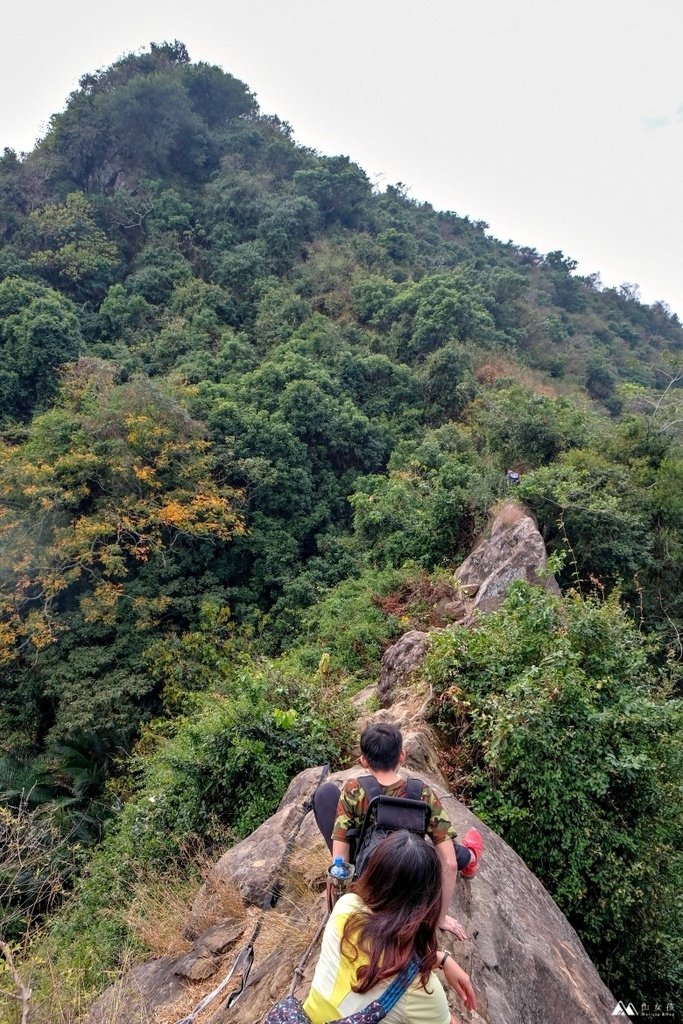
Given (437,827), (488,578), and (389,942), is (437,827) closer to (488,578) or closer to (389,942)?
(389,942)

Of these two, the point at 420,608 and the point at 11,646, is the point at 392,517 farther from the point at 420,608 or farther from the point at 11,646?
the point at 11,646

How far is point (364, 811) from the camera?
9.29 feet

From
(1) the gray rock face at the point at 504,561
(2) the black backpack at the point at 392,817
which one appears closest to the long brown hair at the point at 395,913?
(2) the black backpack at the point at 392,817

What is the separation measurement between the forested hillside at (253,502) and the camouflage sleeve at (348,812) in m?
2.11

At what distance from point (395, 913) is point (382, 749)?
102 centimetres

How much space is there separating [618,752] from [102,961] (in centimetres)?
459

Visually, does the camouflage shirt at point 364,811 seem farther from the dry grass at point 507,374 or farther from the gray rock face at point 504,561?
the dry grass at point 507,374

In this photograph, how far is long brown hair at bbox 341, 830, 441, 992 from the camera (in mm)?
1797

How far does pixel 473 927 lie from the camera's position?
3.39 m

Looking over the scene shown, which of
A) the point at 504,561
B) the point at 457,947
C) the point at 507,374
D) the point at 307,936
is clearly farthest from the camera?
the point at 507,374

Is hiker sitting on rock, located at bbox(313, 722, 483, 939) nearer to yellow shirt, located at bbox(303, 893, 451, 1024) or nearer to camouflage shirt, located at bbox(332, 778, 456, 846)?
camouflage shirt, located at bbox(332, 778, 456, 846)

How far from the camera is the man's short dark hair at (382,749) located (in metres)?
2.85

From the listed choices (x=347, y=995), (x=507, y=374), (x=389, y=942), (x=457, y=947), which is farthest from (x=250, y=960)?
(x=507, y=374)

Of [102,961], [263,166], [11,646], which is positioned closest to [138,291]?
[263,166]
